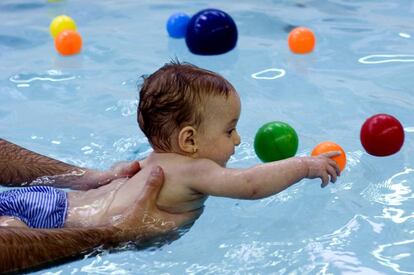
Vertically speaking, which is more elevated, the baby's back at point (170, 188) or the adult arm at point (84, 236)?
the baby's back at point (170, 188)

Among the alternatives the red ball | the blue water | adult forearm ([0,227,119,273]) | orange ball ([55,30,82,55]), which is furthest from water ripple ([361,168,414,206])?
orange ball ([55,30,82,55])

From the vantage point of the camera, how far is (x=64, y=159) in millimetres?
3115

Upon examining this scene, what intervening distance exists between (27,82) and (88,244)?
1803mm

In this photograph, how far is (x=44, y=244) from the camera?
2232mm

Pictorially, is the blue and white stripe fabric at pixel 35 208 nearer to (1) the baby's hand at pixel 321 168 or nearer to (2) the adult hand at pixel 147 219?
(2) the adult hand at pixel 147 219

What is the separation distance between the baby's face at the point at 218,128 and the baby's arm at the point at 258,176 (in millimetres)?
64

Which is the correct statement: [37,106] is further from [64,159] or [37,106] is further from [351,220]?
[351,220]

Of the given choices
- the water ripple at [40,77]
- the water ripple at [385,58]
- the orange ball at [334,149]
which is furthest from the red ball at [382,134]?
the water ripple at [40,77]

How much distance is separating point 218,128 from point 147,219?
346 millimetres

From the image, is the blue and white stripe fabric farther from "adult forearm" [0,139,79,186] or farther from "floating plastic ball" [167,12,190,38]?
"floating plastic ball" [167,12,190,38]

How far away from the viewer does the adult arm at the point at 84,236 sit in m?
2.21

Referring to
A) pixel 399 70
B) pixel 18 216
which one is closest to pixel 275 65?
pixel 399 70

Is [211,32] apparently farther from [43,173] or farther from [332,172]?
[332,172]

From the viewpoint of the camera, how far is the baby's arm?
7.62ft
